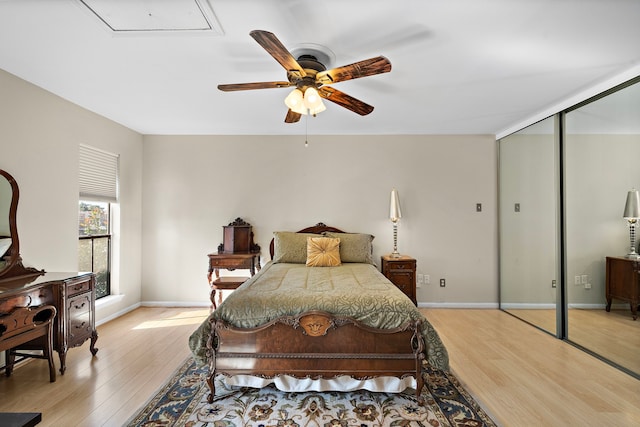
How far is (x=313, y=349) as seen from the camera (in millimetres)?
2275

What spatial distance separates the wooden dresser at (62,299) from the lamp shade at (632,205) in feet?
15.2

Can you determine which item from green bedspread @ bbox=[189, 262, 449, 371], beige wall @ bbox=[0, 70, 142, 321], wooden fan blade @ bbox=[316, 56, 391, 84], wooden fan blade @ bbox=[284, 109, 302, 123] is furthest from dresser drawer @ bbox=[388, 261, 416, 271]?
beige wall @ bbox=[0, 70, 142, 321]

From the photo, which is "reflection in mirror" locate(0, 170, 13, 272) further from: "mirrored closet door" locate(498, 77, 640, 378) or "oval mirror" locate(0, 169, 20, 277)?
"mirrored closet door" locate(498, 77, 640, 378)

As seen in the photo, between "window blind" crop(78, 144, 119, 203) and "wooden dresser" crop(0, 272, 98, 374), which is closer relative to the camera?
"wooden dresser" crop(0, 272, 98, 374)

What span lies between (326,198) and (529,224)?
8.28 feet

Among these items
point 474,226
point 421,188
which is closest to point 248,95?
point 421,188

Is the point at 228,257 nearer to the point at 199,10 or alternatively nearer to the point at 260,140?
the point at 260,140

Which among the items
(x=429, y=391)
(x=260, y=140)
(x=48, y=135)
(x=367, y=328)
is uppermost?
(x=260, y=140)

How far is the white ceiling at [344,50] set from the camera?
74.7 inches

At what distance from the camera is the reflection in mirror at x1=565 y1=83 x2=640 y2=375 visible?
2703mm

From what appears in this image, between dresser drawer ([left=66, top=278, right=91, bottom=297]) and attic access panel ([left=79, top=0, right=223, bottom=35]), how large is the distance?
2005mm

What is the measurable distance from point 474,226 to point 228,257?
3.34 metres

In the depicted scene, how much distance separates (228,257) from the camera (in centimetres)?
421

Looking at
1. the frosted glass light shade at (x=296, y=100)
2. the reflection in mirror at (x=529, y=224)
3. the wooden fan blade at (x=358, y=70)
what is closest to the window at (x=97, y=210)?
the frosted glass light shade at (x=296, y=100)
